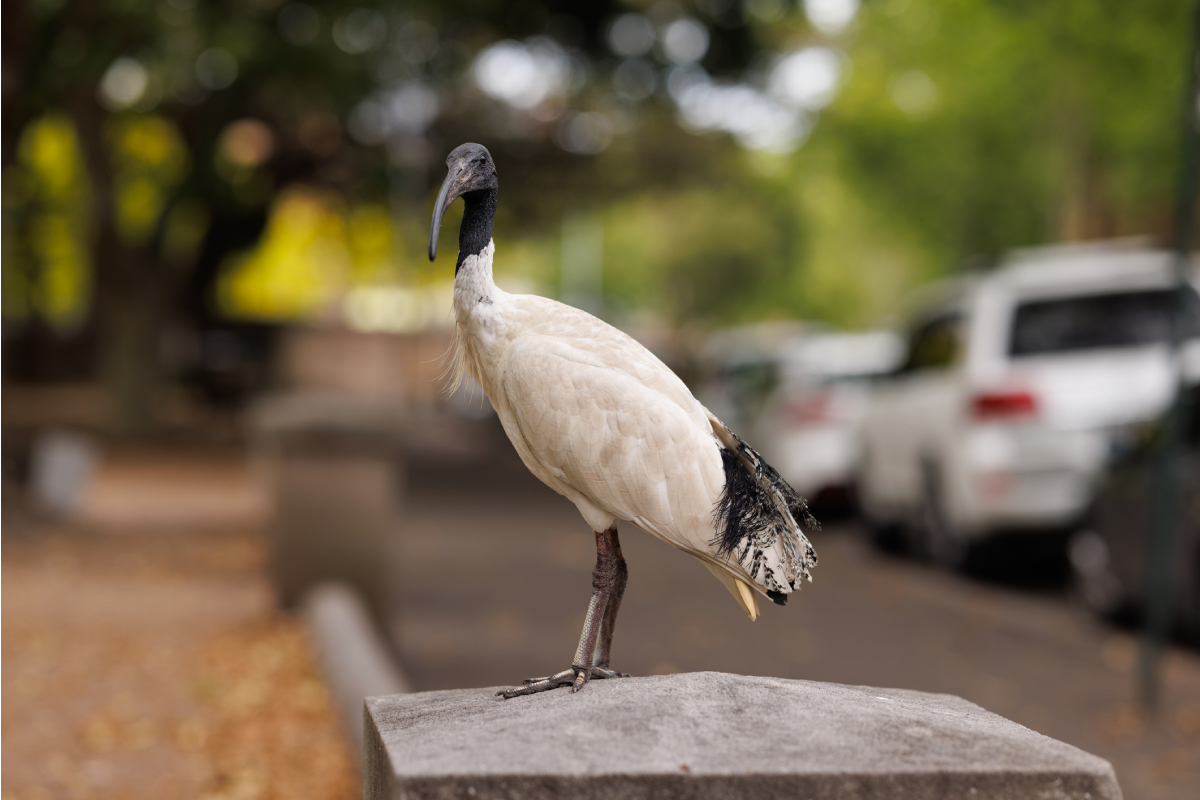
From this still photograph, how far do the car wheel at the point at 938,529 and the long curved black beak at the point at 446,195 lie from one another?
10.9 m

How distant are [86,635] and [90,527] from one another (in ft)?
19.1

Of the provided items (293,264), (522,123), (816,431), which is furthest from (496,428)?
(293,264)

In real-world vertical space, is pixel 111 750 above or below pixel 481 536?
above

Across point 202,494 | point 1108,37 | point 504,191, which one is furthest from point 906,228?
point 202,494

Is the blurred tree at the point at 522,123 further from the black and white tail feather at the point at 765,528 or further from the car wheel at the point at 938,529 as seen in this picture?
the black and white tail feather at the point at 765,528

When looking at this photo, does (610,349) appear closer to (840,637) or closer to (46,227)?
(840,637)

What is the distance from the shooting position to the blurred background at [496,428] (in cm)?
920

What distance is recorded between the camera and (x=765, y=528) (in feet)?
9.00

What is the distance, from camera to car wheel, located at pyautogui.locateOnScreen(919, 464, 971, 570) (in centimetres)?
1320

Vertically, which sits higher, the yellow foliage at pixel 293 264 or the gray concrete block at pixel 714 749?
the gray concrete block at pixel 714 749

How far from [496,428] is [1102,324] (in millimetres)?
23869

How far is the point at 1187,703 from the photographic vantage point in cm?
897

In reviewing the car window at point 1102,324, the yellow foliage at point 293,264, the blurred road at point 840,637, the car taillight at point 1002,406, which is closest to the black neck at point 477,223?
the blurred road at point 840,637

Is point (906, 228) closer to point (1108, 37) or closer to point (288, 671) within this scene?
point (1108, 37)
